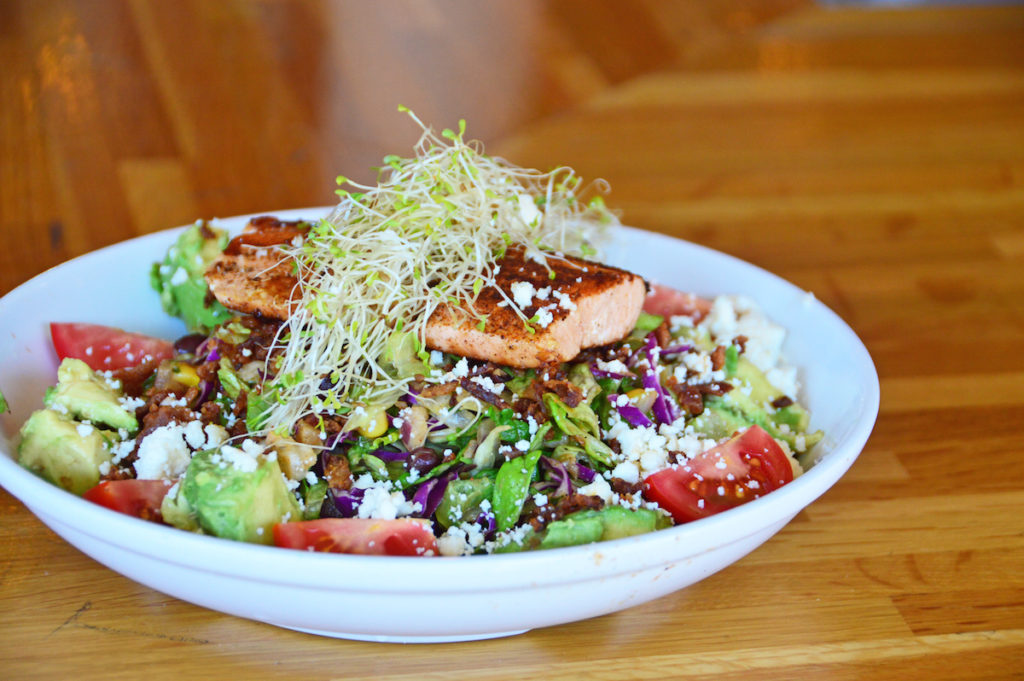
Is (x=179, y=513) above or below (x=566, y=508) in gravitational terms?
above

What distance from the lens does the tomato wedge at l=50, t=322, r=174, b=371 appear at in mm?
2484

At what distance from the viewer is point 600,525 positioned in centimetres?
190

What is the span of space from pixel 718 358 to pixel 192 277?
1.44m

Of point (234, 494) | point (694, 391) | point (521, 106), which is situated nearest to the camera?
point (234, 494)

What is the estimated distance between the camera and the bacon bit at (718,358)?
2.51 meters

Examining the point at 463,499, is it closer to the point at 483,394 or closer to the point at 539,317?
the point at 483,394

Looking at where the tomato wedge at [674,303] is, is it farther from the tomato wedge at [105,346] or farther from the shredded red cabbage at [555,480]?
the tomato wedge at [105,346]

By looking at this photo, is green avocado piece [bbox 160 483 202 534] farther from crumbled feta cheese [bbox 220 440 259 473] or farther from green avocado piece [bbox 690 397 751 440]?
green avocado piece [bbox 690 397 751 440]

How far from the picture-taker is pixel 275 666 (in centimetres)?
186

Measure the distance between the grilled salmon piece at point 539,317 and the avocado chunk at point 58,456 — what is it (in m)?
0.77

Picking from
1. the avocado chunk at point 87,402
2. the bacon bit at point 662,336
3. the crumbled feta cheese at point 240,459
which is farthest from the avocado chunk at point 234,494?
the bacon bit at point 662,336

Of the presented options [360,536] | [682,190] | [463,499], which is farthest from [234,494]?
[682,190]

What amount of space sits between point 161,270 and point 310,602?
4.67 ft

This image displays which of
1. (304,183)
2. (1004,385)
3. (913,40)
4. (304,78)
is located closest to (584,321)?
(1004,385)
